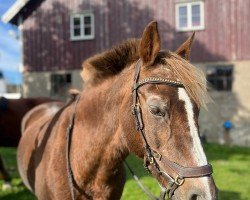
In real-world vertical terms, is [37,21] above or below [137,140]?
above

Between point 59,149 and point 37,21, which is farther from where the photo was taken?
point 37,21

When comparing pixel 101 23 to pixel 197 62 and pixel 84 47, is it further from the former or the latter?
pixel 197 62

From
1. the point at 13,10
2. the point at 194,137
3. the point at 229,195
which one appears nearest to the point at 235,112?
the point at 229,195

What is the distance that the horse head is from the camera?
2.17m

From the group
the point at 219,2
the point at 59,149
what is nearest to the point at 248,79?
the point at 219,2

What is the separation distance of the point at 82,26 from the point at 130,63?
51.8ft

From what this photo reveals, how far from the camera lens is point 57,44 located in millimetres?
18453

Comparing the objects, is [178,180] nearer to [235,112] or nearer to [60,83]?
[235,112]

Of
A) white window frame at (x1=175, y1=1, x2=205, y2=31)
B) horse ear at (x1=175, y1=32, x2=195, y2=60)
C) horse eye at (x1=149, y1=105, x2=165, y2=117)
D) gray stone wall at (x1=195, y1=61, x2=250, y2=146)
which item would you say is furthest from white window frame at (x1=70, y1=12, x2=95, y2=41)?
horse eye at (x1=149, y1=105, x2=165, y2=117)

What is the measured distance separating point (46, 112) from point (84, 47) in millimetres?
12694

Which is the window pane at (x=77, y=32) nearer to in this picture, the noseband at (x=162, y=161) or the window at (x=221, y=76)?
the window at (x=221, y=76)

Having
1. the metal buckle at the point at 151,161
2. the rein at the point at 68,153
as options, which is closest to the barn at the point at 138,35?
the rein at the point at 68,153

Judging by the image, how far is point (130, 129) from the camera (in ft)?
8.45

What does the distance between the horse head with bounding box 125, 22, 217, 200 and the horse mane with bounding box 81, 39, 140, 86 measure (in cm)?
28
